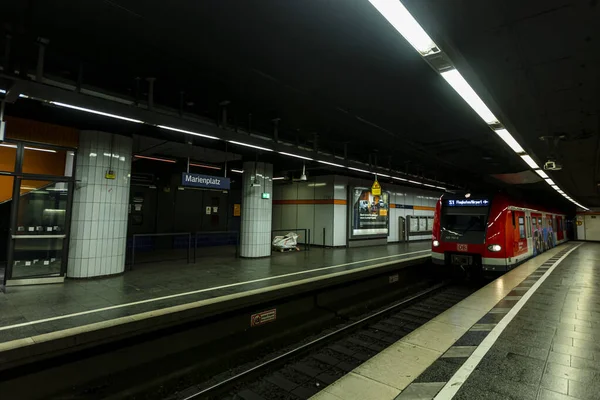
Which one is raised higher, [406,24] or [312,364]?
[406,24]

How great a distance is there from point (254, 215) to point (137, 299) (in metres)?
4.64

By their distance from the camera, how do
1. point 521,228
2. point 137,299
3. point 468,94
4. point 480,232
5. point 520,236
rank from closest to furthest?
point 468,94, point 137,299, point 480,232, point 520,236, point 521,228

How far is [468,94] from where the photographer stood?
3.43 meters

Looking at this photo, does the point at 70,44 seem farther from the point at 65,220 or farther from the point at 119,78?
the point at 65,220

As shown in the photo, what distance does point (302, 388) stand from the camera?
3.77m

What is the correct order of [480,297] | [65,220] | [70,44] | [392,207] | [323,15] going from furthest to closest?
[392,207] → [65,220] → [480,297] → [70,44] → [323,15]

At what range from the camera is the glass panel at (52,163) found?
5727 mm

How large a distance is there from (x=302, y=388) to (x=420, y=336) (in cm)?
159

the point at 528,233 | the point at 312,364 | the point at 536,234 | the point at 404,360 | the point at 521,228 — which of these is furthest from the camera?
the point at 536,234

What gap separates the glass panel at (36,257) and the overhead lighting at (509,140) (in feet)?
26.0

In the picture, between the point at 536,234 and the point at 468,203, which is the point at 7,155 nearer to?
the point at 468,203

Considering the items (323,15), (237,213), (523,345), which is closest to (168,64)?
(323,15)

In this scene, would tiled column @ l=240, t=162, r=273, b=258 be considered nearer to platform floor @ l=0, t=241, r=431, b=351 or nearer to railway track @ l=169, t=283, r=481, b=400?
platform floor @ l=0, t=241, r=431, b=351

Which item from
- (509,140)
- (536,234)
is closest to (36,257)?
(509,140)
